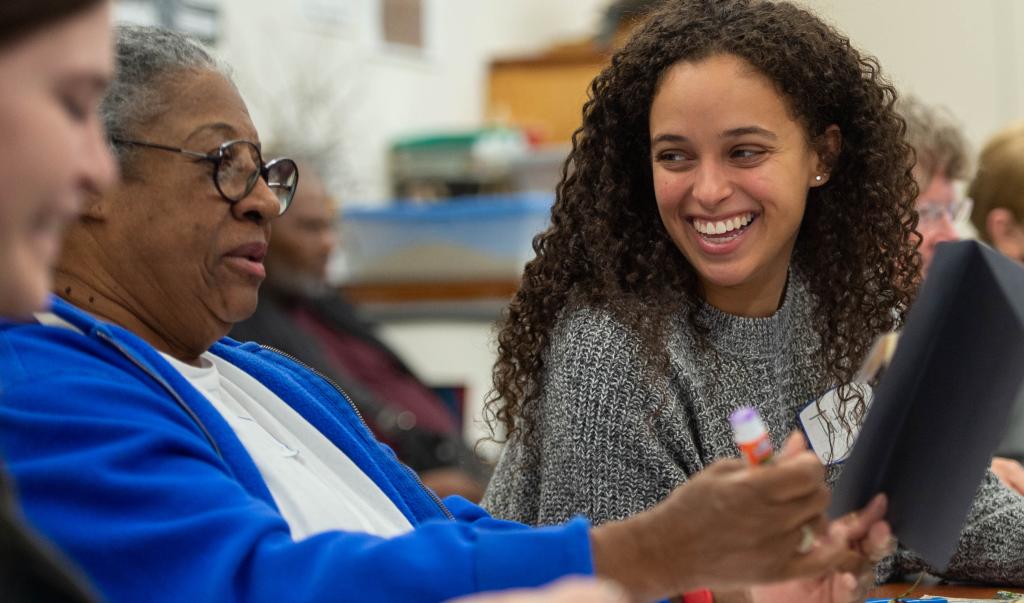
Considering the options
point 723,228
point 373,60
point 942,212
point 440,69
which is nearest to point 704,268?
point 723,228

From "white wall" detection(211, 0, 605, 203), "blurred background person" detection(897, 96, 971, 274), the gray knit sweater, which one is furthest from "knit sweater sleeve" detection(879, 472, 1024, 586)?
"white wall" detection(211, 0, 605, 203)

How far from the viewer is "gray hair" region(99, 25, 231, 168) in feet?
4.20

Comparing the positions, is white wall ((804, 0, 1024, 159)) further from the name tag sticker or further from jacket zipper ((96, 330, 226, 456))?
jacket zipper ((96, 330, 226, 456))

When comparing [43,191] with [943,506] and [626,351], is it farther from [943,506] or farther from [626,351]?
[626,351]

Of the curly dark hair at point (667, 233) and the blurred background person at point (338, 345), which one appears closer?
the curly dark hair at point (667, 233)

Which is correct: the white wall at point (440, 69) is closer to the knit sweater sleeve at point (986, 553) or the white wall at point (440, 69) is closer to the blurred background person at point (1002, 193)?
the blurred background person at point (1002, 193)

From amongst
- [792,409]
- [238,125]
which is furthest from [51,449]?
[792,409]

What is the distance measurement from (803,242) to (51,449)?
3.79ft

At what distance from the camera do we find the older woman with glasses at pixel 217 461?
0.99m

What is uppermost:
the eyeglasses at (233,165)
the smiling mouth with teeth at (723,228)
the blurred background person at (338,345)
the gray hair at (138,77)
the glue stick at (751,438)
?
the gray hair at (138,77)

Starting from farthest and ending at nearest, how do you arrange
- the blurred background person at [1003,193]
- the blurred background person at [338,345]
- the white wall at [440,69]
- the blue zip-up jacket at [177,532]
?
1. the white wall at [440,69]
2. the blurred background person at [338,345]
3. the blurred background person at [1003,193]
4. the blue zip-up jacket at [177,532]

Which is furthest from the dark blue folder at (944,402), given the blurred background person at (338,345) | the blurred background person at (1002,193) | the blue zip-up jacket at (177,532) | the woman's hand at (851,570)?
the blurred background person at (338,345)

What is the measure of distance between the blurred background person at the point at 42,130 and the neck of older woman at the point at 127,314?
0.52 metres

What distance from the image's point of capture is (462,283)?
14.9 ft
